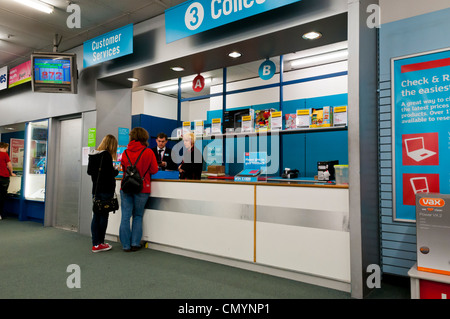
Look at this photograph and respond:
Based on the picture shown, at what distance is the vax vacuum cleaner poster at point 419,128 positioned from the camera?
9.59 feet

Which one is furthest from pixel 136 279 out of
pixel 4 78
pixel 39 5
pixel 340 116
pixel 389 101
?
pixel 4 78

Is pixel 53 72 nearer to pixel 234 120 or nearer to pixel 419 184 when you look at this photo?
pixel 234 120

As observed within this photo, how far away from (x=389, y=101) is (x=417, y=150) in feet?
1.84

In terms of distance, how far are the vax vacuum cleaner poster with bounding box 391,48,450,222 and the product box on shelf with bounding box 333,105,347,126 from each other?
59 centimetres

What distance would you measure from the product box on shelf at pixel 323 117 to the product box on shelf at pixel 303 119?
0.18ft

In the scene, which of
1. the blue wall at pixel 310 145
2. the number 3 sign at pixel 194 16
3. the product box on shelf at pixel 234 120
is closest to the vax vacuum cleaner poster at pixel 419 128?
the product box on shelf at pixel 234 120

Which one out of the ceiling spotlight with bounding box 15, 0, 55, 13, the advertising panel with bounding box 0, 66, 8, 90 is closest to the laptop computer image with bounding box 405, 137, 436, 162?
the ceiling spotlight with bounding box 15, 0, 55, 13

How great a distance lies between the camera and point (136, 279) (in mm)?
3133

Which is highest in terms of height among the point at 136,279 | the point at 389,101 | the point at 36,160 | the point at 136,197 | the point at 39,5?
the point at 39,5

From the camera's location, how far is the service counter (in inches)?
115
